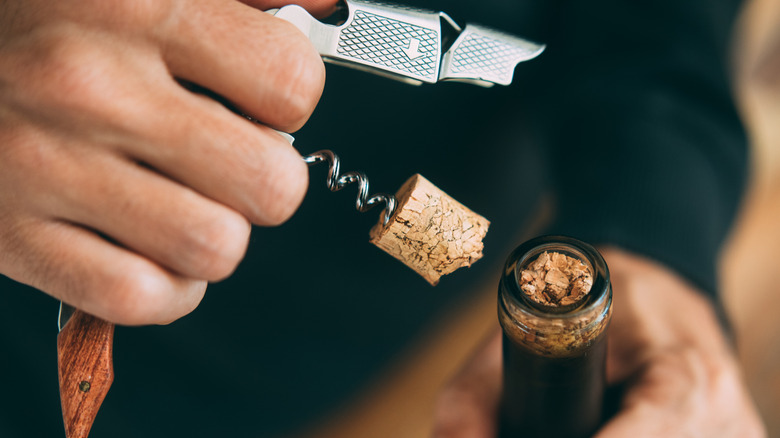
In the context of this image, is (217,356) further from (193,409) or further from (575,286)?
(575,286)

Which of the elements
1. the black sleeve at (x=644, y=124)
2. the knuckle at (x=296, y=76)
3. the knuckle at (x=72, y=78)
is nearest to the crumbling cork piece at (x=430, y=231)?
the knuckle at (x=296, y=76)

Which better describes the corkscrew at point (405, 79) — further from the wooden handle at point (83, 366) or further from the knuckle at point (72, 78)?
the knuckle at point (72, 78)

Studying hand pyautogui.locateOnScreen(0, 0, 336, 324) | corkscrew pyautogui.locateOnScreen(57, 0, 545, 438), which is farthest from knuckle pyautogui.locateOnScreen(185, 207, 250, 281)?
corkscrew pyautogui.locateOnScreen(57, 0, 545, 438)

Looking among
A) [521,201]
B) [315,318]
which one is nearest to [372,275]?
[315,318]

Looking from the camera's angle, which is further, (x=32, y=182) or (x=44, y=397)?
(x=44, y=397)

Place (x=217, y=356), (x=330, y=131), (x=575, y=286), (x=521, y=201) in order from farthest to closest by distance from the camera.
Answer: (x=521, y=201) → (x=217, y=356) → (x=330, y=131) → (x=575, y=286)

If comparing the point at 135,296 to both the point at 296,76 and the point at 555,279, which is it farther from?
the point at 555,279

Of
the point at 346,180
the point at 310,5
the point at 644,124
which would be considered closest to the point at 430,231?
the point at 346,180
